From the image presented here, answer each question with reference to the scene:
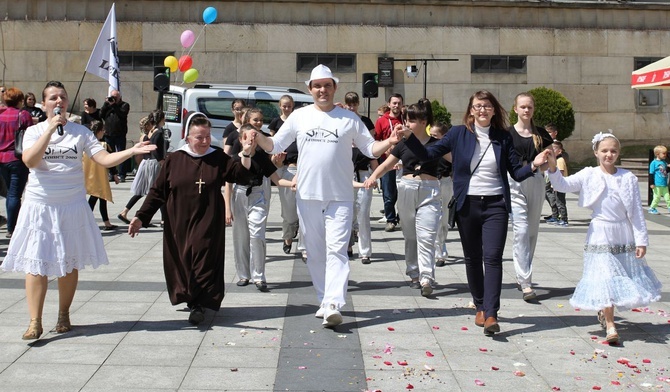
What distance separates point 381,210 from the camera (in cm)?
1688

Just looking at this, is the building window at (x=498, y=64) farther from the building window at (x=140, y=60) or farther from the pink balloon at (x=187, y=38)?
the building window at (x=140, y=60)

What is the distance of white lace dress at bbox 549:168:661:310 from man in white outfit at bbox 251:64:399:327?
1.57 m

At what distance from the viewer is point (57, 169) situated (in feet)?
22.9

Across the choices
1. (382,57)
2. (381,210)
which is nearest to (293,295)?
(381,210)

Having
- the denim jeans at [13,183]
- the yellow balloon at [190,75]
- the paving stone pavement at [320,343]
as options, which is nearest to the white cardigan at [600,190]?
the paving stone pavement at [320,343]

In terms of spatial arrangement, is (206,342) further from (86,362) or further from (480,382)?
(480,382)

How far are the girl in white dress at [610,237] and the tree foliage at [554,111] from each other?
19.2 m

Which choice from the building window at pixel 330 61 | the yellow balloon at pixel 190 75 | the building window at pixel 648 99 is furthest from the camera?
the building window at pixel 648 99

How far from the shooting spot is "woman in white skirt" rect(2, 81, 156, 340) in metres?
6.91

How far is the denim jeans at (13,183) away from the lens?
12258 millimetres

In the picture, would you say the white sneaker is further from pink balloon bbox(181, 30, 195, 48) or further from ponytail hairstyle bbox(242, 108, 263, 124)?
pink balloon bbox(181, 30, 195, 48)

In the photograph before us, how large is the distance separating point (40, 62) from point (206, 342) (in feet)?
71.8

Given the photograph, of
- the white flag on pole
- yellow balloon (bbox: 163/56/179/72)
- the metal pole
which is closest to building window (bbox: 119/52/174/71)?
yellow balloon (bbox: 163/56/179/72)

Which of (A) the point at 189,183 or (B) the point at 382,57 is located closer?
(A) the point at 189,183
